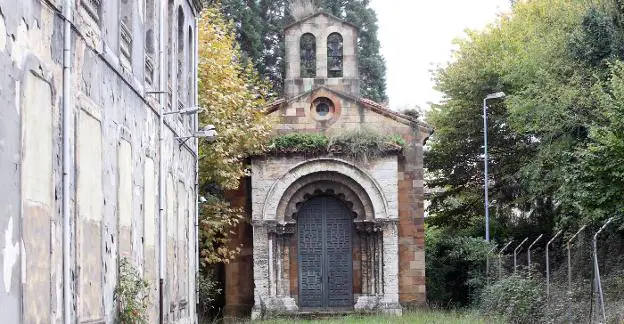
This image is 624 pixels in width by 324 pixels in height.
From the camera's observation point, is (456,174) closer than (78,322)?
No

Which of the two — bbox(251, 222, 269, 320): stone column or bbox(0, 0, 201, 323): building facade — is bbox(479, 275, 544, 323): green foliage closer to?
bbox(251, 222, 269, 320): stone column

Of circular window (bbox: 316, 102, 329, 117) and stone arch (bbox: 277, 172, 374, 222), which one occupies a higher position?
circular window (bbox: 316, 102, 329, 117)

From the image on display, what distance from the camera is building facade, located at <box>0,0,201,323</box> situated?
8.38 m

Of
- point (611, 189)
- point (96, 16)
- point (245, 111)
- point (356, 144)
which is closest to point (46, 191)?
point (96, 16)

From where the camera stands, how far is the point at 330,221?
102 feet

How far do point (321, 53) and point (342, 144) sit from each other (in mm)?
3298

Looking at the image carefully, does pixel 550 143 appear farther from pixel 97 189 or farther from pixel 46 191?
pixel 46 191

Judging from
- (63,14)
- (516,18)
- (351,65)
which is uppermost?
(516,18)

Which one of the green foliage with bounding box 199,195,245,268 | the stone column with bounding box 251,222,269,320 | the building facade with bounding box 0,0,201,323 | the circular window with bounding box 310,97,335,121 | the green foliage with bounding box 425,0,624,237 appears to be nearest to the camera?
the building facade with bounding box 0,0,201,323

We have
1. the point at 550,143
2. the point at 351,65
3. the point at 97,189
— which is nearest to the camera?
the point at 97,189

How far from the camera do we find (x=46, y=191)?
9258 mm

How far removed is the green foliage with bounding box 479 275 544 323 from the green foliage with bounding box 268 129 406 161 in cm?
622

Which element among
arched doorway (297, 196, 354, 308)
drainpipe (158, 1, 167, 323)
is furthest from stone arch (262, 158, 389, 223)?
drainpipe (158, 1, 167, 323)

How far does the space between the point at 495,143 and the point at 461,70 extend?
3016 mm
